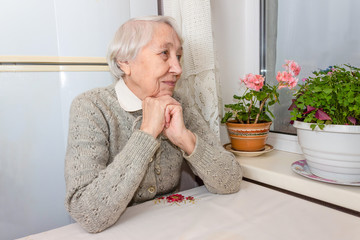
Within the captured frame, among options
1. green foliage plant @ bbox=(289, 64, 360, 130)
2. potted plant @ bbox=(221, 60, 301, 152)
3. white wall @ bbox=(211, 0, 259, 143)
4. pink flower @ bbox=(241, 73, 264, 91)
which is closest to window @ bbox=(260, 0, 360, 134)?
white wall @ bbox=(211, 0, 259, 143)

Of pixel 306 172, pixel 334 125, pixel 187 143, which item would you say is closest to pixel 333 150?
pixel 334 125

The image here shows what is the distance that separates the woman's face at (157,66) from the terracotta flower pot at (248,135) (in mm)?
439

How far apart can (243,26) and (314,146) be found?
3.34ft

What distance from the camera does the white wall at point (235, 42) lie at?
1741 millimetres

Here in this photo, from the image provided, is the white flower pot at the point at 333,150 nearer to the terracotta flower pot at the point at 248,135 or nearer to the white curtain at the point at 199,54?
the terracotta flower pot at the point at 248,135

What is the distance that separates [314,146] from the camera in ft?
3.51

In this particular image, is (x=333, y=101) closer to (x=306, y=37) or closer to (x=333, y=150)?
(x=333, y=150)

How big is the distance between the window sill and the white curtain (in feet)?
0.82

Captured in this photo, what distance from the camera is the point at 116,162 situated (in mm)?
934

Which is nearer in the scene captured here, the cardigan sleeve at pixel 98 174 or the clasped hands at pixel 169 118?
the cardigan sleeve at pixel 98 174

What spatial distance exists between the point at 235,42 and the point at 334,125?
960mm

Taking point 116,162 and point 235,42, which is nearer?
point 116,162

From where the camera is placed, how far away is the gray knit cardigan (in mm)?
893

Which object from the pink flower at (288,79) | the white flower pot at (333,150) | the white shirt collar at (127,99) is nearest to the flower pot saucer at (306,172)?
the white flower pot at (333,150)
